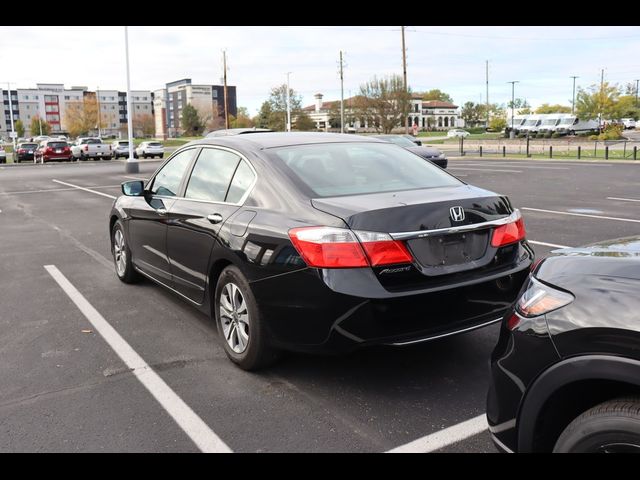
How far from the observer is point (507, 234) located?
390 cm

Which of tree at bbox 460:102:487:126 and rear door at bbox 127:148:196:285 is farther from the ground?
tree at bbox 460:102:487:126

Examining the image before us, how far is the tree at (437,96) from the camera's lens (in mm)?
184238

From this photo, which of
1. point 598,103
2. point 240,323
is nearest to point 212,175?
point 240,323

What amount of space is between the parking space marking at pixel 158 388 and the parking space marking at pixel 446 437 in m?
0.94

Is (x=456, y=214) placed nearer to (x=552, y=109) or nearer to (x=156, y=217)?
(x=156, y=217)

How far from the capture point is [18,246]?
29.9 ft

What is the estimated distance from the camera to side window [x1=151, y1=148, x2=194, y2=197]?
519cm

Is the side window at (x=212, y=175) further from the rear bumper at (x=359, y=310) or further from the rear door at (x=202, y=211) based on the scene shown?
the rear bumper at (x=359, y=310)

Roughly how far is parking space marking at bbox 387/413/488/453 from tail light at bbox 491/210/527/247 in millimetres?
1116

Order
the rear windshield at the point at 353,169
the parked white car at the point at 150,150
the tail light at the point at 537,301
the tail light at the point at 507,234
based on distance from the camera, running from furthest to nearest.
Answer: the parked white car at the point at 150,150, the rear windshield at the point at 353,169, the tail light at the point at 507,234, the tail light at the point at 537,301

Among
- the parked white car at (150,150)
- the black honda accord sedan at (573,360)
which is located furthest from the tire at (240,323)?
the parked white car at (150,150)

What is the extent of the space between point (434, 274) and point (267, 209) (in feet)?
3.83

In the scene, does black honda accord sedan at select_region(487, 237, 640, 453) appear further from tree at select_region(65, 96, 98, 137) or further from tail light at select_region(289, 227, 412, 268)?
tree at select_region(65, 96, 98, 137)

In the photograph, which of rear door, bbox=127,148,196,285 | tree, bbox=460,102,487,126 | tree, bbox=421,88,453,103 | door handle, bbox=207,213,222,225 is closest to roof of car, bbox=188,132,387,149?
rear door, bbox=127,148,196,285
